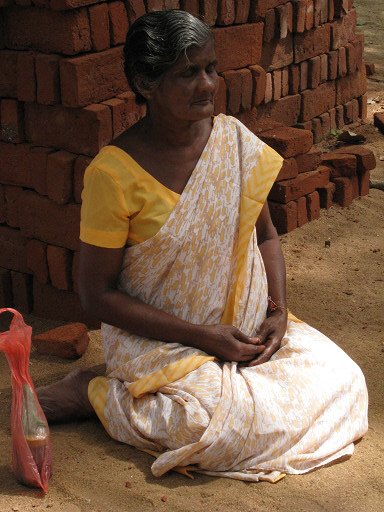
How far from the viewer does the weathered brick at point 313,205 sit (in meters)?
5.66

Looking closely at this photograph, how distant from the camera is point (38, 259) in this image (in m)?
4.55

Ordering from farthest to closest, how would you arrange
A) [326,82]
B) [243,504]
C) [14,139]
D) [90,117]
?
[326,82], [14,139], [90,117], [243,504]

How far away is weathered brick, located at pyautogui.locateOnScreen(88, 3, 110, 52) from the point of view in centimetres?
392

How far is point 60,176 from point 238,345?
148 cm

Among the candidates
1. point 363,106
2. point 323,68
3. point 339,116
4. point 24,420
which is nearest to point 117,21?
point 24,420

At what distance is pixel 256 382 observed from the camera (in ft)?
10.3

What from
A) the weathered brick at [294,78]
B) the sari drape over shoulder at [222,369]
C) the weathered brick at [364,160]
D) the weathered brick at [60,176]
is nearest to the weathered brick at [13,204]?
the weathered brick at [60,176]

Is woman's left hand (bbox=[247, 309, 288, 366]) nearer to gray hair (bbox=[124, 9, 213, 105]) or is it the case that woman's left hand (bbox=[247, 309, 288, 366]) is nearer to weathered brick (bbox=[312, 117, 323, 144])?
gray hair (bbox=[124, 9, 213, 105])

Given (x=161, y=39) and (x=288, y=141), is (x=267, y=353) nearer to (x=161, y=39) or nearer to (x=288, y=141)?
(x=161, y=39)

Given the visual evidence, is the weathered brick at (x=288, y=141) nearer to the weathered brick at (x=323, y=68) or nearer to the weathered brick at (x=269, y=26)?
the weathered brick at (x=269, y=26)

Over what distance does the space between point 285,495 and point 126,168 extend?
4.35ft

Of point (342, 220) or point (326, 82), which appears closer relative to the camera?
point (342, 220)

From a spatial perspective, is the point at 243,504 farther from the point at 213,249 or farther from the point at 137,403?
the point at 213,249

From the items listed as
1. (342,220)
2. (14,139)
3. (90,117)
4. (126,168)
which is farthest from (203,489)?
(342,220)
